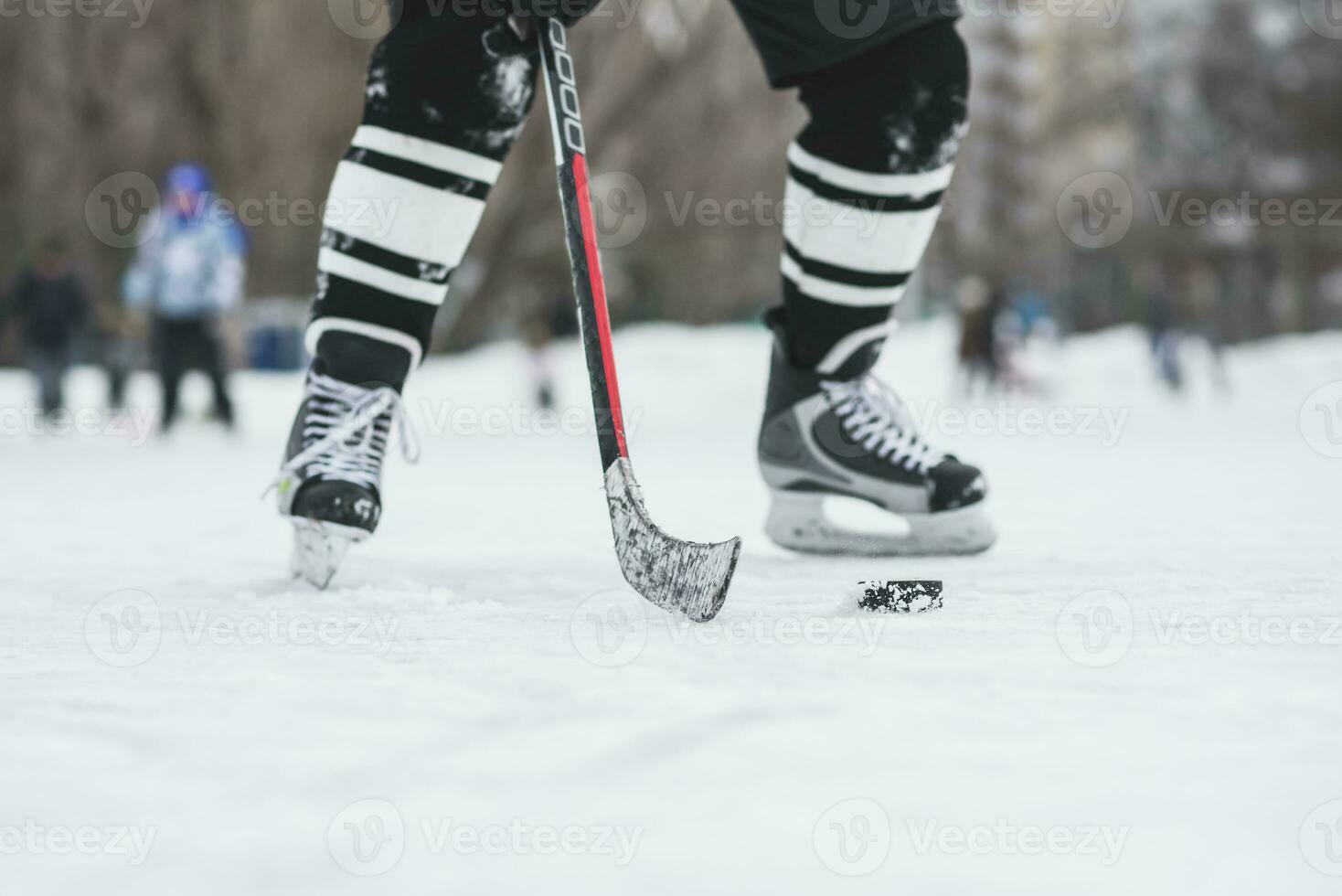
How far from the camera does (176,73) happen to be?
49.5ft

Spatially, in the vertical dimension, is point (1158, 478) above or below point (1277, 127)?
above

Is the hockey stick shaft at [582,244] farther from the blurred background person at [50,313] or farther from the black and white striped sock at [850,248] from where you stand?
the blurred background person at [50,313]

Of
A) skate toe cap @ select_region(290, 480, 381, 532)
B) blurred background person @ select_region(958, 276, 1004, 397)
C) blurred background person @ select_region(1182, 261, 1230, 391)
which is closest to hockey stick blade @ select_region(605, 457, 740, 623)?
skate toe cap @ select_region(290, 480, 381, 532)

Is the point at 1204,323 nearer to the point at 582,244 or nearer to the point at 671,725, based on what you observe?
the point at 582,244

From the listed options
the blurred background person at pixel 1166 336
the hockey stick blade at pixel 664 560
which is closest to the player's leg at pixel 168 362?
the hockey stick blade at pixel 664 560

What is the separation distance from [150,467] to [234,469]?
0.31 m

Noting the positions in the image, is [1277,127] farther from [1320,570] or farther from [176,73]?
[1320,570]

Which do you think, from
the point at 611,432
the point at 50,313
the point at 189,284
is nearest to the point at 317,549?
the point at 611,432

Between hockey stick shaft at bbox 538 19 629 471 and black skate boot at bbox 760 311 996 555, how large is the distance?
0.49m

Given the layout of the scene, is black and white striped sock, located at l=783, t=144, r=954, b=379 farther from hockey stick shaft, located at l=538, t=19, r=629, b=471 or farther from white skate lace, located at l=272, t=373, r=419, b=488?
white skate lace, located at l=272, t=373, r=419, b=488

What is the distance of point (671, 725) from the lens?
37.1 inches

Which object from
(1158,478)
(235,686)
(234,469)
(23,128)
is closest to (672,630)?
(235,686)

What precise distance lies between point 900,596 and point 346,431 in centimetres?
66

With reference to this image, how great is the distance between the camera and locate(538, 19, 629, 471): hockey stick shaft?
147 cm
